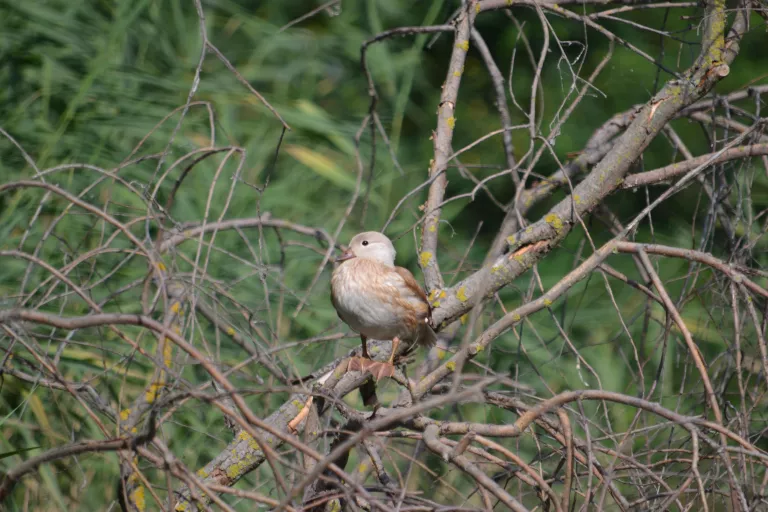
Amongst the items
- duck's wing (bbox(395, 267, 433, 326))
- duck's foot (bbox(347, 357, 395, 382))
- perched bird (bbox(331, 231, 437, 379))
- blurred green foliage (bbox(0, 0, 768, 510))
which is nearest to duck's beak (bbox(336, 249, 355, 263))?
perched bird (bbox(331, 231, 437, 379))

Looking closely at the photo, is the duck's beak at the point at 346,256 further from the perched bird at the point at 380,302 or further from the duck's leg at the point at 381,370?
the duck's leg at the point at 381,370

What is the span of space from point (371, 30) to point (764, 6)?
13.7ft

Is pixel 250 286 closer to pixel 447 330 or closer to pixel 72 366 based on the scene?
pixel 72 366

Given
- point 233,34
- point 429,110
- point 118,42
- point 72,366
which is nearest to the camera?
point 72,366

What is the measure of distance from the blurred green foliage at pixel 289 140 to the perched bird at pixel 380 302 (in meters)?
0.43

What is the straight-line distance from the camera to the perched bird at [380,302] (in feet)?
9.47

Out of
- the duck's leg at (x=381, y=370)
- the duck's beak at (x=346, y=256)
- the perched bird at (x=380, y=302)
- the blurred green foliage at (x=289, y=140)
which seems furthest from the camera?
the blurred green foliage at (x=289, y=140)

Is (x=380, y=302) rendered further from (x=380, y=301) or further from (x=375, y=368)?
(x=375, y=368)

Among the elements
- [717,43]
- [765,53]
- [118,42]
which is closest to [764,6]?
[717,43]

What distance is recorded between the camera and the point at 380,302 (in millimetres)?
2939

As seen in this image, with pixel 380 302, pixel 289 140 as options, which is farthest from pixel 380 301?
pixel 289 140

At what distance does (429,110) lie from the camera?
22.1 ft

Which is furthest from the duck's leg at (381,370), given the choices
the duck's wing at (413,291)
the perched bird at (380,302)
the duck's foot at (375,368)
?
the duck's wing at (413,291)

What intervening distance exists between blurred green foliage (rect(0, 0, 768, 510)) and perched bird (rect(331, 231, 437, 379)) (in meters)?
0.43
